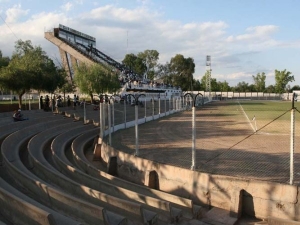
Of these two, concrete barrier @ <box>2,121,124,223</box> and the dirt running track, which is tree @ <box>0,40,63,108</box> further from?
concrete barrier @ <box>2,121,124,223</box>

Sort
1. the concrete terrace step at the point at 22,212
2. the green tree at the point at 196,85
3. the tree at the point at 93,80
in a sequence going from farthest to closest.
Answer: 1. the green tree at the point at 196,85
2. the tree at the point at 93,80
3. the concrete terrace step at the point at 22,212

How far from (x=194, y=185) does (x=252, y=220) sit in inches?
67.5

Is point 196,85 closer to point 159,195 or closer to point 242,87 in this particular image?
point 242,87

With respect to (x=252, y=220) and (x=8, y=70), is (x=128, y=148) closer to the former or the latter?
(x=252, y=220)

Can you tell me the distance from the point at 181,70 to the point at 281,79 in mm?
34712

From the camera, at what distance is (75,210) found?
6.41 meters

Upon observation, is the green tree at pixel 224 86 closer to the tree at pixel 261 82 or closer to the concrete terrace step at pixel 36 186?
the tree at pixel 261 82

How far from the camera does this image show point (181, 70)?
119 m

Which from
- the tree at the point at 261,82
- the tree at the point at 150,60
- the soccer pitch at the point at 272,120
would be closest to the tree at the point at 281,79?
the tree at the point at 261,82

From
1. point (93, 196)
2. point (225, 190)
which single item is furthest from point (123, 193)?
point (225, 190)

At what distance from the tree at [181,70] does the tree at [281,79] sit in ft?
96.5

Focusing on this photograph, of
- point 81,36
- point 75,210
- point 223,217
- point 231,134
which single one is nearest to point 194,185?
point 223,217

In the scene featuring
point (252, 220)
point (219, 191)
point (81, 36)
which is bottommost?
point (252, 220)

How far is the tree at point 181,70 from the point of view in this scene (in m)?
118
